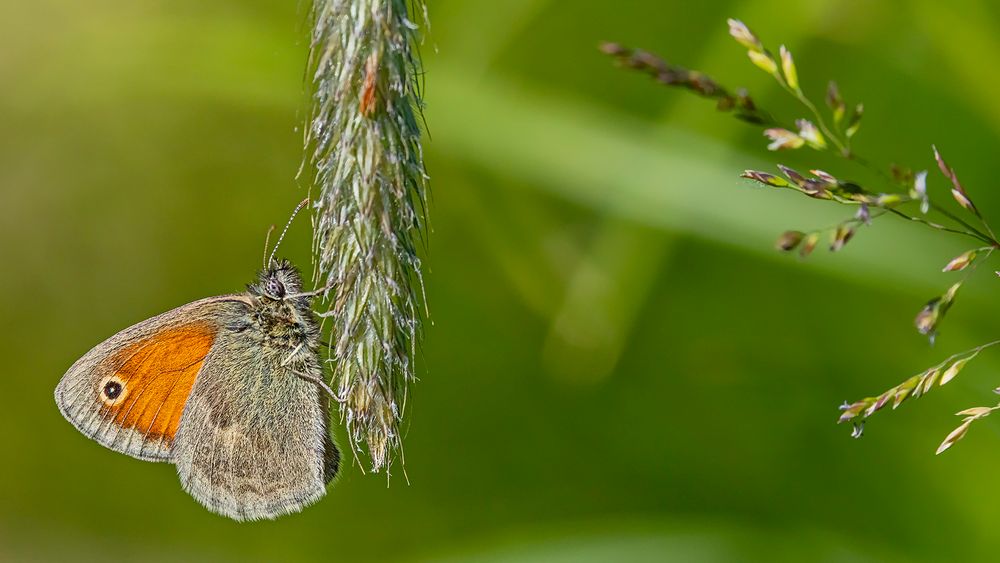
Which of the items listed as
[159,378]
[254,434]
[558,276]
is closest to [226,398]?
[254,434]

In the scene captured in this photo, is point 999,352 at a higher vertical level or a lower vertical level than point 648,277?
higher

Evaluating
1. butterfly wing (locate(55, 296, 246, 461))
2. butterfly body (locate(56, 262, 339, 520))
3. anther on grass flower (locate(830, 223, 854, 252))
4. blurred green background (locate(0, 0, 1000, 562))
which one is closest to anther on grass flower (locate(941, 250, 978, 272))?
anther on grass flower (locate(830, 223, 854, 252))

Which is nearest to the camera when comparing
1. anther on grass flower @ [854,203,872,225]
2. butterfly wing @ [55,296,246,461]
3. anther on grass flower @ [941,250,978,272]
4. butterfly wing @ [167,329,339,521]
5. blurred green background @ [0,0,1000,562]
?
anther on grass flower @ [854,203,872,225]

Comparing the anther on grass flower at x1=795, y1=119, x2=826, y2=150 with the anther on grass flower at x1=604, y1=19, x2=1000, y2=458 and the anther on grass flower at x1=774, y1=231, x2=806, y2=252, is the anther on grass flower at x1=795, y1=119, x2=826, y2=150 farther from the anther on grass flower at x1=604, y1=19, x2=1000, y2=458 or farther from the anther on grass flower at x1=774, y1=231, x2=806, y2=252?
the anther on grass flower at x1=774, y1=231, x2=806, y2=252

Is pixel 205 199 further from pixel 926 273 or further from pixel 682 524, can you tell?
pixel 926 273

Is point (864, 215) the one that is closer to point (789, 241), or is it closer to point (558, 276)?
point (789, 241)

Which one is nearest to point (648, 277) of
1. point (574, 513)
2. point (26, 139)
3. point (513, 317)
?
point (513, 317)
